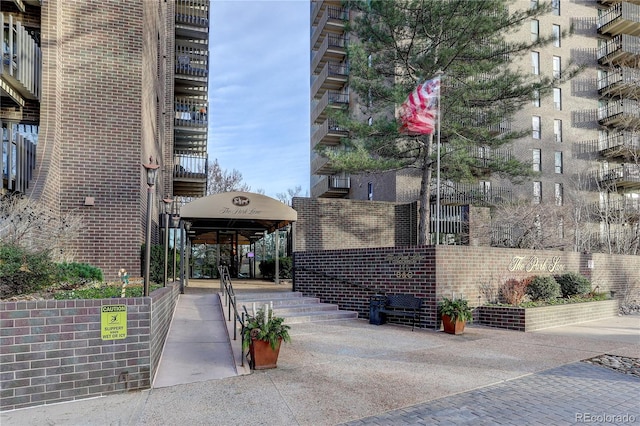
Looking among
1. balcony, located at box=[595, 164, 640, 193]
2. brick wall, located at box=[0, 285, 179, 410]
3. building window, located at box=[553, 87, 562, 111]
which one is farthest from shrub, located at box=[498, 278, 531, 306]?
building window, located at box=[553, 87, 562, 111]

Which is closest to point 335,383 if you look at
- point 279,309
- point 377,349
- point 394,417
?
point 394,417

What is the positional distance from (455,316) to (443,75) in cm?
938

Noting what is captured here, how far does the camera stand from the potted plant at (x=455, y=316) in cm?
964

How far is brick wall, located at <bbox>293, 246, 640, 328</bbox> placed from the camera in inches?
420

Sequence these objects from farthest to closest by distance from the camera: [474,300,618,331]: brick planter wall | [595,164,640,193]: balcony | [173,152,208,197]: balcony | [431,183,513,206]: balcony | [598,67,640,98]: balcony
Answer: [598,67,640,98]: balcony, [595,164,640,193]: balcony, [431,183,513,206]: balcony, [173,152,208,197]: balcony, [474,300,618,331]: brick planter wall

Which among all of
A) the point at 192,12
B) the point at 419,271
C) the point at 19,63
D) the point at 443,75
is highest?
the point at 192,12

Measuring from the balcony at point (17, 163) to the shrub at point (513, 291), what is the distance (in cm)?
1200

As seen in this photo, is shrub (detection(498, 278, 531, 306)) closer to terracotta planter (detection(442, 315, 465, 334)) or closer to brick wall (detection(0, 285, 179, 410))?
terracotta planter (detection(442, 315, 465, 334))

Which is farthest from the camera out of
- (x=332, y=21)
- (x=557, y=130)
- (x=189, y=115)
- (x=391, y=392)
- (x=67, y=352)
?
(x=332, y=21)

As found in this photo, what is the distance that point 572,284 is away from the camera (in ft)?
44.2

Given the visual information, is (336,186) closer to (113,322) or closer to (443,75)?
(443,75)

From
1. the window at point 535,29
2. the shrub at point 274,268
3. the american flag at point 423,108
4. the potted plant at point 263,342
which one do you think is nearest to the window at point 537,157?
the window at point 535,29

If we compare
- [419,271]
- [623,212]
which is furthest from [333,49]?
[419,271]

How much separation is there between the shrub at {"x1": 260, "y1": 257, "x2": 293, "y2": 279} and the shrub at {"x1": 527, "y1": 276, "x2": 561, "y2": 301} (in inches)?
351
